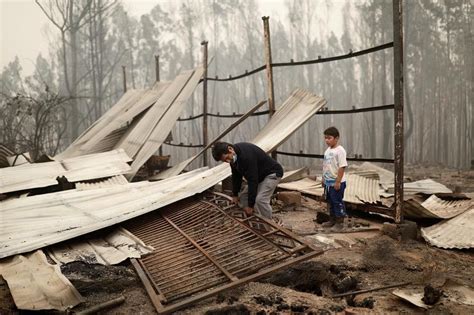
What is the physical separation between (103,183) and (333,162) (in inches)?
150

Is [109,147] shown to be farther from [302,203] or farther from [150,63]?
[150,63]

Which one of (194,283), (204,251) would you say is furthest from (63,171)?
(194,283)

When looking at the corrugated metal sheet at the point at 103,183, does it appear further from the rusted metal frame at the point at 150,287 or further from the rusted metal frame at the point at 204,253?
the rusted metal frame at the point at 150,287

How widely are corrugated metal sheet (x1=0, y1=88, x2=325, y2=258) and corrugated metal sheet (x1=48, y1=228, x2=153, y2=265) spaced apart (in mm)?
138

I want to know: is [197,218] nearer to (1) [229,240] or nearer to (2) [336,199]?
(1) [229,240]

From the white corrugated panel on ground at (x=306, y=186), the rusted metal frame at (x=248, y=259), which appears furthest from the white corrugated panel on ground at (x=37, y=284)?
the white corrugated panel on ground at (x=306, y=186)

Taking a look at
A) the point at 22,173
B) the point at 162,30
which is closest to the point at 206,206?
the point at 22,173

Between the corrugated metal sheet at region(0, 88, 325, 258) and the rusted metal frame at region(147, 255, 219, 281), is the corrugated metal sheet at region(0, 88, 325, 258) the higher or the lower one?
the higher one

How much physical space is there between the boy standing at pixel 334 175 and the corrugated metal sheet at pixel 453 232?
984 mm

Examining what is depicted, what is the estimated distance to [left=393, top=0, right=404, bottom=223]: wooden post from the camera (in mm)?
4012

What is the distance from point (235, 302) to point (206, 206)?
1963 millimetres

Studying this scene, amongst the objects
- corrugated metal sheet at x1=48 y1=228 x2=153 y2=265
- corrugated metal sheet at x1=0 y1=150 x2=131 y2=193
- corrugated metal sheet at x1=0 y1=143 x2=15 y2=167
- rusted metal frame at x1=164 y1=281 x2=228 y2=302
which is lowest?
rusted metal frame at x1=164 y1=281 x2=228 y2=302

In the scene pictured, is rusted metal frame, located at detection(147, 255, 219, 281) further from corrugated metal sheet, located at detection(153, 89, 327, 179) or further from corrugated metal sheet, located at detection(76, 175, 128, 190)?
corrugated metal sheet, located at detection(76, 175, 128, 190)

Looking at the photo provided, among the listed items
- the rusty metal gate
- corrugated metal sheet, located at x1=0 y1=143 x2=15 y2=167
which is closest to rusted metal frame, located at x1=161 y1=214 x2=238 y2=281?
the rusty metal gate
